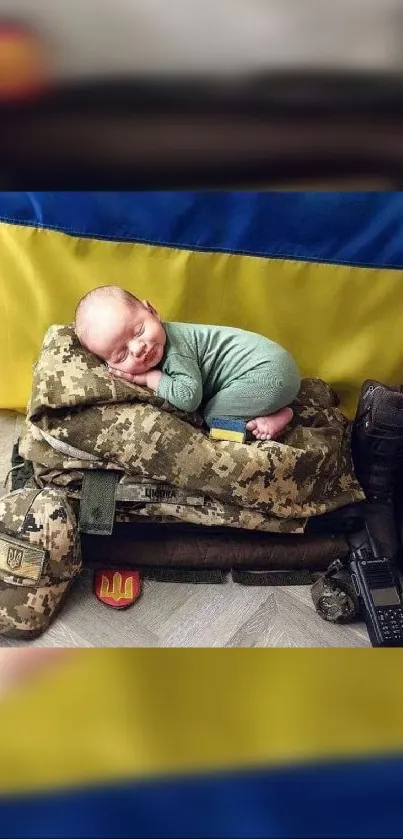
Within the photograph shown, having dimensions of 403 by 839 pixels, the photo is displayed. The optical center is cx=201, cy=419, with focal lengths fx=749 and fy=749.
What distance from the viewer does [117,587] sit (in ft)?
5.00

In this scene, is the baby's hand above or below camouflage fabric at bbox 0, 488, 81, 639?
above

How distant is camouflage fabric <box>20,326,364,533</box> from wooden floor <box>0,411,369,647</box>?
15cm

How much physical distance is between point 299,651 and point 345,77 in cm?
10

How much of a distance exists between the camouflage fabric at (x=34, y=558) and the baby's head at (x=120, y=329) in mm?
295

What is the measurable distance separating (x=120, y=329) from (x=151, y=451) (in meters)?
0.24

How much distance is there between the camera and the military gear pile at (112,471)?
1428 millimetres

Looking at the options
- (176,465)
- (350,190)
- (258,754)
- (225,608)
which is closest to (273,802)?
(258,754)

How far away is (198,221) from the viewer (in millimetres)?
1460

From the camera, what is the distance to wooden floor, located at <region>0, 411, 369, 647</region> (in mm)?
1460

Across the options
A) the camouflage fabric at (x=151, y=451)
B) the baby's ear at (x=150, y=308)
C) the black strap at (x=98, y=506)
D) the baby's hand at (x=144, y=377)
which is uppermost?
the baby's ear at (x=150, y=308)

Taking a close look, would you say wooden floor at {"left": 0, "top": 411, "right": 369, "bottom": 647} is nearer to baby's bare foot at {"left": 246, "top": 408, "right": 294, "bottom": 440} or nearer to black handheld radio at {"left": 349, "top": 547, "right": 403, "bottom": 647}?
black handheld radio at {"left": 349, "top": 547, "right": 403, "bottom": 647}

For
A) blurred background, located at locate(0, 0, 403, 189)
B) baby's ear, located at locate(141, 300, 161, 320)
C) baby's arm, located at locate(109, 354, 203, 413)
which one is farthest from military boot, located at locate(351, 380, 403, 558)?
blurred background, located at locate(0, 0, 403, 189)

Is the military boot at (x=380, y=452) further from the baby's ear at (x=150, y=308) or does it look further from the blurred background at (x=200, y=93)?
the blurred background at (x=200, y=93)

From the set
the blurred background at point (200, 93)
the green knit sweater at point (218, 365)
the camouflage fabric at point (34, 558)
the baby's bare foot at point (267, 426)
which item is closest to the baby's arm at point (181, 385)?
the green knit sweater at point (218, 365)
